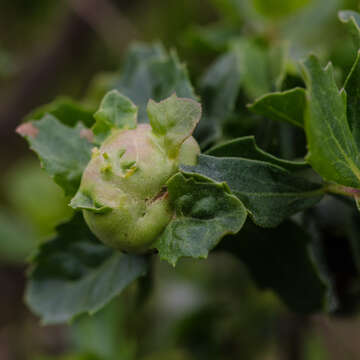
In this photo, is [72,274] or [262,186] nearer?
[262,186]

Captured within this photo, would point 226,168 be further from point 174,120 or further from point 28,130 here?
point 28,130

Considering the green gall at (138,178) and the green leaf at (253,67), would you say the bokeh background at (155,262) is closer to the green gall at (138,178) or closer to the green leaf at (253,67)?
the green leaf at (253,67)

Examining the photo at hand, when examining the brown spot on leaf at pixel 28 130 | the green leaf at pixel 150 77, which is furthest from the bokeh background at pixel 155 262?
the brown spot on leaf at pixel 28 130

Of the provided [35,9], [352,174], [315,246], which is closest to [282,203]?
[352,174]

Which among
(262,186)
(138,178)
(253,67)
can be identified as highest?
(138,178)

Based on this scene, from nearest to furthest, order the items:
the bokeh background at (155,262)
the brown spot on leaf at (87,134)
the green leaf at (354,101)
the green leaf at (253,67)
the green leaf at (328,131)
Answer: the green leaf at (328,131) < the green leaf at (354,101) < the brown spot on leaf at (87,134) < the green leaf at (253,67) < the bokeh background at (155,262)

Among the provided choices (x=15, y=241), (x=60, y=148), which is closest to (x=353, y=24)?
(x=60, y=148)
